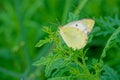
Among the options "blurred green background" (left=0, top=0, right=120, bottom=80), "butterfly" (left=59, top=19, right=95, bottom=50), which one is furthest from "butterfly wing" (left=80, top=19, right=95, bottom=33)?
"blurred green background" (left=0, top=0, right=120, bottom=80)

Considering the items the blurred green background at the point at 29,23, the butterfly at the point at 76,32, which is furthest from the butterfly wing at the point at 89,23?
the blurred green background at the point at 29,23

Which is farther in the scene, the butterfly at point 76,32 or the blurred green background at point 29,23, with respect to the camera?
the blurred green background at point 29,23

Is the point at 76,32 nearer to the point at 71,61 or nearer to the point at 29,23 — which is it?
the point at 71,61

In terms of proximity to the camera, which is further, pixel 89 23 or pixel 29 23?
pixel 29 23

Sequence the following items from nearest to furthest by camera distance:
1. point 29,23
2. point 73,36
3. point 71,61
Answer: point 71,61, point 73,36, point 29,23

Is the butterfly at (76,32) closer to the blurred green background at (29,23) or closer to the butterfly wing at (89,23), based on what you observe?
the butterfly wing at (89,23)

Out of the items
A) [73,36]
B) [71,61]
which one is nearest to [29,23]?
[73,36]

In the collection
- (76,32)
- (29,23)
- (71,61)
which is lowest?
(71,61)
